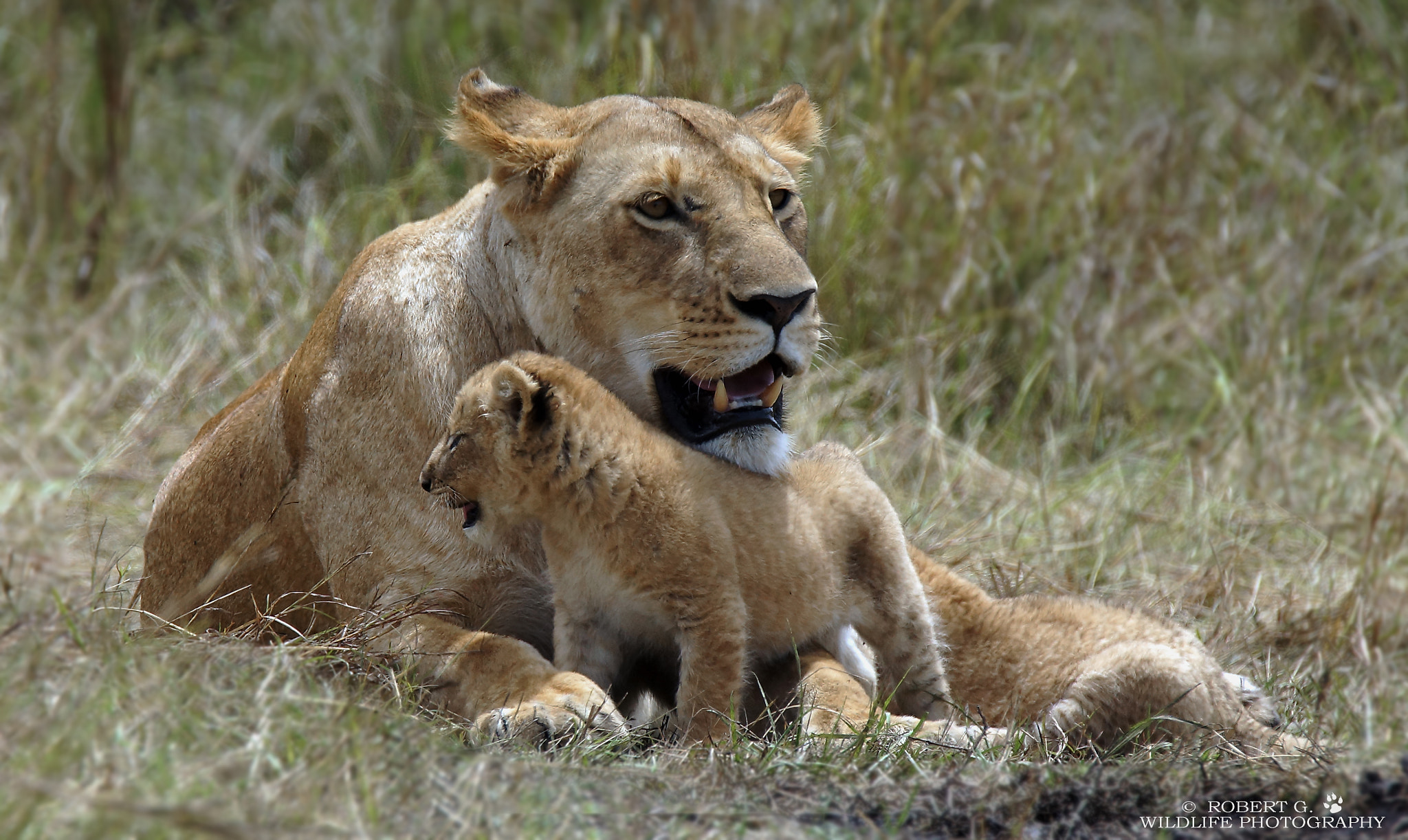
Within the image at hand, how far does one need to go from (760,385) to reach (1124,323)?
352cm

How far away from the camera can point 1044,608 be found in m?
3.87

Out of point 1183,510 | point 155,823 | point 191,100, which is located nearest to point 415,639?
point 155,823

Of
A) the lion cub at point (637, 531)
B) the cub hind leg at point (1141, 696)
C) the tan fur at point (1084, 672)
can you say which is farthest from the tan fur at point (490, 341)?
the cub hind leg at point (1141, 696)

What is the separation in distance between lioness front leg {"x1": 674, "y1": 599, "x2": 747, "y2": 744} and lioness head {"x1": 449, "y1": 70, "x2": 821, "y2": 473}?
18.3 inches

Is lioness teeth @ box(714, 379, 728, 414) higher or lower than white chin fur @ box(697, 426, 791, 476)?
higher

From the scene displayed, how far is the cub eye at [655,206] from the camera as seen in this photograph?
3566mm

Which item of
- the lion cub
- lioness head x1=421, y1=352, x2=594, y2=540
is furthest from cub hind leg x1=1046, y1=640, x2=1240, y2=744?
lioness head x1=421, y1=352, x2=594, y2=540

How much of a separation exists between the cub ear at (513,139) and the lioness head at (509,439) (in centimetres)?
54

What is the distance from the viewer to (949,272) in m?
6.40

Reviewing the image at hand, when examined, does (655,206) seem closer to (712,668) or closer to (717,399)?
(717,399)

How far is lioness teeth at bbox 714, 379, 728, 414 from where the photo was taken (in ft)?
11.5

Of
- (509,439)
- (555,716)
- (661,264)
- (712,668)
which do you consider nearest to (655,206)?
(661,264)

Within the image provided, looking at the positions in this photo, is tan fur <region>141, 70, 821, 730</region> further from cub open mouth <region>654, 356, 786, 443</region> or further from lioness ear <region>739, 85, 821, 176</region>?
lioness ear <region>739, 85, 821, 176</region>

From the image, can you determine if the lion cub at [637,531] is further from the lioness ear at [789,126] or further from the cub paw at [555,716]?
the lioness ear at [789,126]
